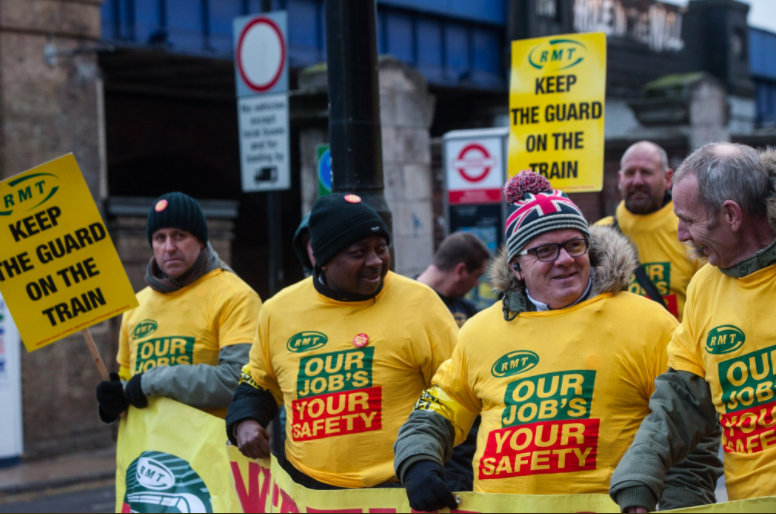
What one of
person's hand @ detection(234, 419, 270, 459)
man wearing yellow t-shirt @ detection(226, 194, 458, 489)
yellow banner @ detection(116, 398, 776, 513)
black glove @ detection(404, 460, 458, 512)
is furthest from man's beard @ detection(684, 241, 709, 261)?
person's hand @ detection(234, 419, 270, 459)

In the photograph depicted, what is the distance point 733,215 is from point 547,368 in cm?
73

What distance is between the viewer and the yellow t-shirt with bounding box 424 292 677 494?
2.84 meters

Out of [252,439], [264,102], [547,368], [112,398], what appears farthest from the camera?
[264,102]

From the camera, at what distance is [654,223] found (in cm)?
557

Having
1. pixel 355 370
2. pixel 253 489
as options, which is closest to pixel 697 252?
pixel 355 370

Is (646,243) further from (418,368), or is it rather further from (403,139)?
(403,139)

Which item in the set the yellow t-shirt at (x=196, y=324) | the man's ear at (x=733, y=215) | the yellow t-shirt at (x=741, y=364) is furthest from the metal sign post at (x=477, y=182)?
the man's ear at (x=733, y=215)

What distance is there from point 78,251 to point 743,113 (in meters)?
27.1

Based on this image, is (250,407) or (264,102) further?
(264,102)

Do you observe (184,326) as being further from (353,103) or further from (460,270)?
(460,270)

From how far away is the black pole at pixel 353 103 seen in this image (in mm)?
4551

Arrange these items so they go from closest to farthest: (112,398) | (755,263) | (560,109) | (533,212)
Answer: (755,263) < (533,212) < (112,398) < (560,109)

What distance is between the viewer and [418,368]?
12.1 feet

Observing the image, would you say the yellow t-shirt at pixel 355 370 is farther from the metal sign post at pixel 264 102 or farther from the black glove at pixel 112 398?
the metal sign post at pixel 264 102
